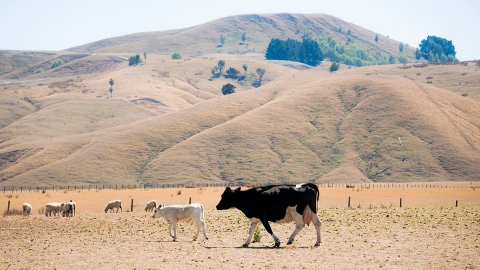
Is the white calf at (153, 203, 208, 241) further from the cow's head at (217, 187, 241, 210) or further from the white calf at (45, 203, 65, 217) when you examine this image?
the white calf at (45, 203, 65, 217)

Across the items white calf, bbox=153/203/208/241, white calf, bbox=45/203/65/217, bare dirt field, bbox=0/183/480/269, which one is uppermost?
white calf, bbox=153/203/208/241

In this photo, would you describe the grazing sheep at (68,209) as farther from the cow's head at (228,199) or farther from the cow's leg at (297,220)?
the cow's leg at (297,220)

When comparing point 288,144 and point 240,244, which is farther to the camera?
point 288,144

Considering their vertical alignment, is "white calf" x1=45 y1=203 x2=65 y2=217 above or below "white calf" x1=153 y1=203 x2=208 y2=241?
below

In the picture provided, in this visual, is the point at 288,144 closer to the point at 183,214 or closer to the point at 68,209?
the point at 68,209

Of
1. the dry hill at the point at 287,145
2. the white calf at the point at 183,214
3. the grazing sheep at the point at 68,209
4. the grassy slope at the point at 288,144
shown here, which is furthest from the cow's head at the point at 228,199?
the grassy slope at the point at 288,144

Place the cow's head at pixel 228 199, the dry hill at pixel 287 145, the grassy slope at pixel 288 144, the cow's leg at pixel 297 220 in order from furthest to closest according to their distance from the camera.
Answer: the grassy slope at pixel 288 144, the dry hill at pixel 287 145, the cow's head at pixel 228 199, the cow's leg at pixel 297 220

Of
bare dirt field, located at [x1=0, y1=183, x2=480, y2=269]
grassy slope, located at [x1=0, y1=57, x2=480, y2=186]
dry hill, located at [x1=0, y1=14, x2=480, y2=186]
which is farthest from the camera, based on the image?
grassy slope, located at [x1=0, y1=57, x2=480, y2=186]

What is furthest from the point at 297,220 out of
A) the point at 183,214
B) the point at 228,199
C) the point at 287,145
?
the point at 287,145

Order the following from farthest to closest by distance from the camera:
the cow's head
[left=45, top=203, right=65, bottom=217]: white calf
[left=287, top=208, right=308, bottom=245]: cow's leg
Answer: [left=45, top=203, right=65, bottom=217]: white calf < the cow's head < [left=287, top=208, right=308, bottom=245]: cow's leg

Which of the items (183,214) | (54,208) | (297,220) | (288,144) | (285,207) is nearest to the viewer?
(297,220)

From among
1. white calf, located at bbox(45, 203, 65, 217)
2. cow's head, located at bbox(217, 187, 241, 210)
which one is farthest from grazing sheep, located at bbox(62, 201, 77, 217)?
cow's head, located at bbox(217, 187, 241, 210)

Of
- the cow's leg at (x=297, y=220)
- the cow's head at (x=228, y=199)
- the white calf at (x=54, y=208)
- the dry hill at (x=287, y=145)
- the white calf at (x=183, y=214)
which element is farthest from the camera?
the dry hill at (x=287, y=145)

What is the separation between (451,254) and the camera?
24.0 m
